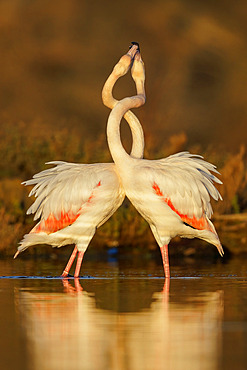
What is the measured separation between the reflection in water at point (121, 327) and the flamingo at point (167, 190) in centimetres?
124

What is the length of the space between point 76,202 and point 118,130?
0.88m

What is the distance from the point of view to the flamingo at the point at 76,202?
11297 millimetres

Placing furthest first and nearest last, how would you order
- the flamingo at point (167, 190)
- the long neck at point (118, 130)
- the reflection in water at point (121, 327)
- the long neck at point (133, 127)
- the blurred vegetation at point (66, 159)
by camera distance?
the blurred vegetation at point (66, 159) < the long neck at point (133, 127) < the long neck at point (118, 130) < the flamingo at point (167, 190) < the reflection in water at point (121, 327)

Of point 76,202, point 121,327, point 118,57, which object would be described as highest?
point 118,57

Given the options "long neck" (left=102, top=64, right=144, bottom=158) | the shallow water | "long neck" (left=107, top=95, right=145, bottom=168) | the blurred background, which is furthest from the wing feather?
the blurred background

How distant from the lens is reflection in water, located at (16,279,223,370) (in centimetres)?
612

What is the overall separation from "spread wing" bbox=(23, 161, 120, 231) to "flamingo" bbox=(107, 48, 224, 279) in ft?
0.60

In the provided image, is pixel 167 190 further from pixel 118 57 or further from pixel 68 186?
pixel 118 57

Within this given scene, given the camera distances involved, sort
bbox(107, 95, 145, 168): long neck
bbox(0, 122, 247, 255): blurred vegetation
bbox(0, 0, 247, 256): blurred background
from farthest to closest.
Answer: bbox(0, 0, 247, 256): blurred background, bbox(0, 122, 247, 255): blurred vegetation, bbox(107, 95, 145, 168): long neck

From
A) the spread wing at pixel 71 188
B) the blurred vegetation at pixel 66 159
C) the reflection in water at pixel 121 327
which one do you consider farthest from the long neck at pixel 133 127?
the blurred vegetation at pixel 66 159

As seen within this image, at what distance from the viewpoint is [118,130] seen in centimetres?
1163

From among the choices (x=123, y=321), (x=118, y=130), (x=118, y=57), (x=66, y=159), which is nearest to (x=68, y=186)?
(x=118, y=130)

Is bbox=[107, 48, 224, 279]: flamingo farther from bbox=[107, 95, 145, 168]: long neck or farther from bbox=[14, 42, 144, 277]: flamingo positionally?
bbox=[14, 42, 144, 277]: flamingo

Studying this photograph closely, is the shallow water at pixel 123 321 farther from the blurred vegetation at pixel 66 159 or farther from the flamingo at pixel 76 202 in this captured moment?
the blurred vegetation at pixel 66 159
